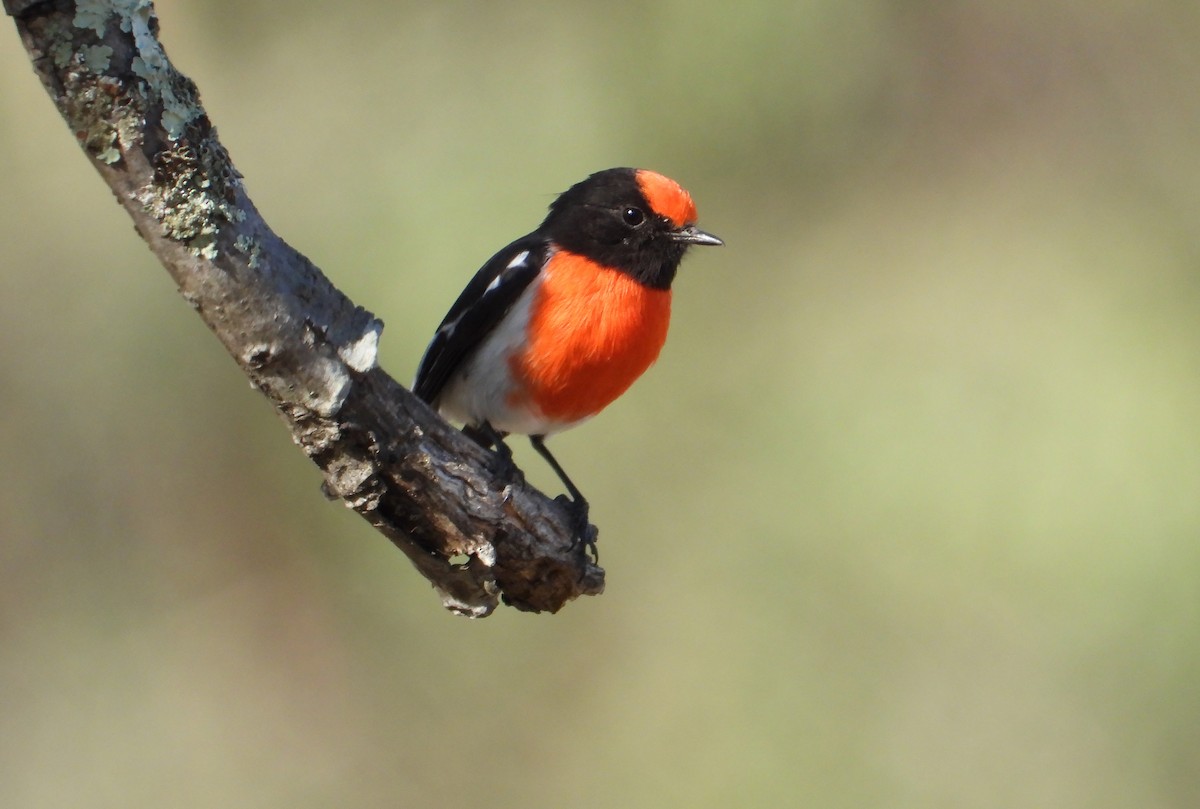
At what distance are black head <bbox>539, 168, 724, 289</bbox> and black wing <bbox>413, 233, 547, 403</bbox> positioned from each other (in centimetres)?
14

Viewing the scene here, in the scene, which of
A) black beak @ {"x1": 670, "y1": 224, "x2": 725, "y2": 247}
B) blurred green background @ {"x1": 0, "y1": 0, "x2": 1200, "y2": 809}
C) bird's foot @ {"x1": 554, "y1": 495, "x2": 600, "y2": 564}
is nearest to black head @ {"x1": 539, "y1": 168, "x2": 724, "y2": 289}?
black beak @ {"x1": 670, "y1": 224, "x2": 725, "y2": 247}

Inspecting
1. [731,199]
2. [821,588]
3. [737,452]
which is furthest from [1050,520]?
[731,199]

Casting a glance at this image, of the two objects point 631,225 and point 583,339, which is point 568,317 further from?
point 631,225

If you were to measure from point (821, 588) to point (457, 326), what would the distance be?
2654 millimetres

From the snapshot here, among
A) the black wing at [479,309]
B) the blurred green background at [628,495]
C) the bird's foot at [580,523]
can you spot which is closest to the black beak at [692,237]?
the black wing at [479,309]

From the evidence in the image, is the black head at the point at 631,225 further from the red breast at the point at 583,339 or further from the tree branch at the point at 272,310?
the tree branch at the point at 272,310

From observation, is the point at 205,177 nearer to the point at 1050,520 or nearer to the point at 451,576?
the point at 451,576

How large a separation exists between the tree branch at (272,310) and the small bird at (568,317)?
2.09ft

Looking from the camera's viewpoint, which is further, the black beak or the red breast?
the black beak

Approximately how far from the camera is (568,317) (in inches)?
140

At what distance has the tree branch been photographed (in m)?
1.87

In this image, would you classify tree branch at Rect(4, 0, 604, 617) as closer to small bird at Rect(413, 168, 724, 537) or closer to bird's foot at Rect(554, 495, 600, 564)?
bird's foot at Rect(554, 495, 600, 564)

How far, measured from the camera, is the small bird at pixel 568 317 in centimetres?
355

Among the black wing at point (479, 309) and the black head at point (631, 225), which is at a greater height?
the black head at point (631, 225)
